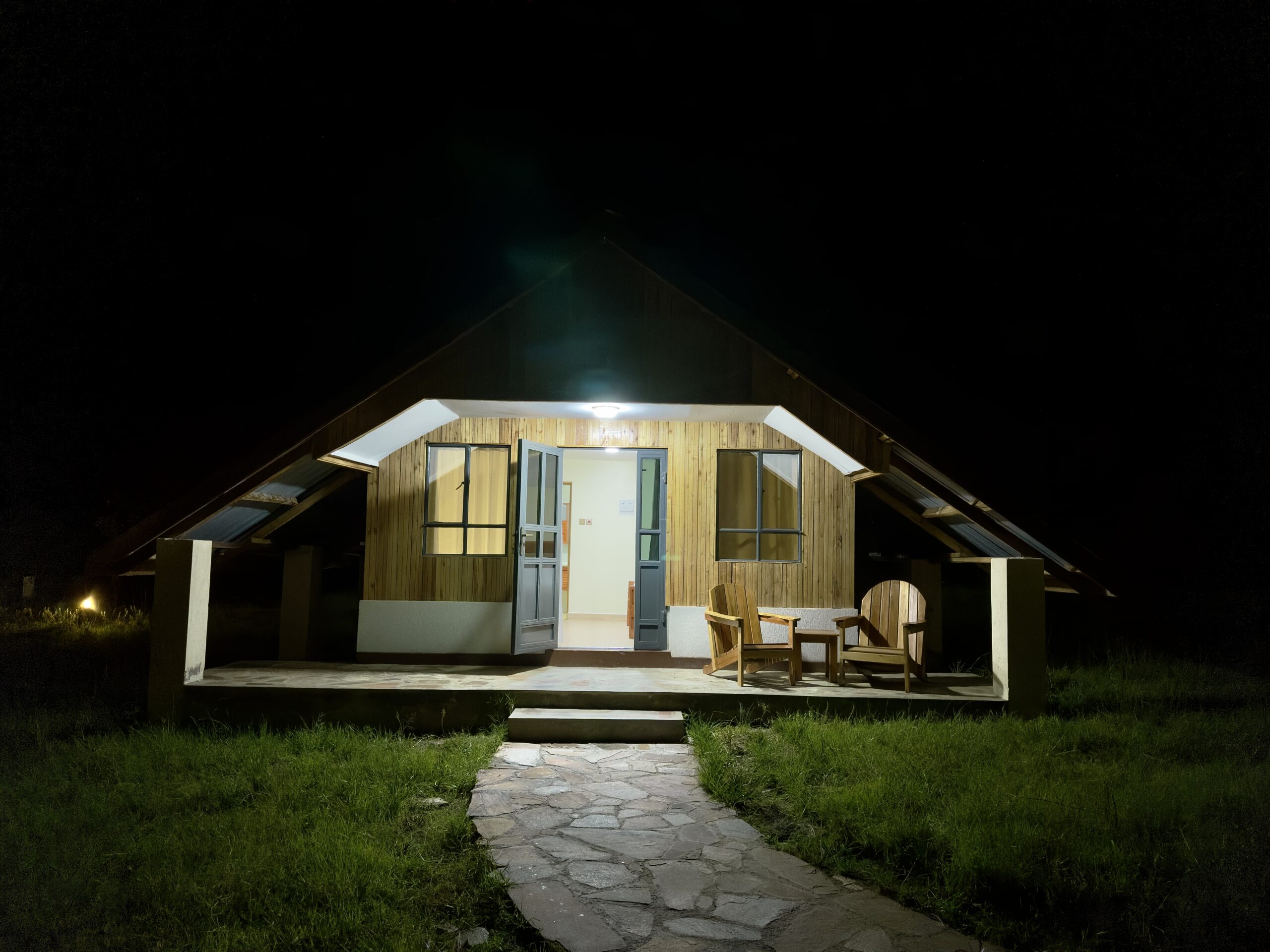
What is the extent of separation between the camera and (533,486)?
818 centimetres

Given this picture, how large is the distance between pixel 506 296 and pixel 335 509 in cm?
409

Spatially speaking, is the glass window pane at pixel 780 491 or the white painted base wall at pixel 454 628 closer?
the white painted base wall at pixel 454 628

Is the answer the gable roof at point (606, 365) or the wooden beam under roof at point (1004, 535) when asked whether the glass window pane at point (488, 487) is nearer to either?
the gable roof at point (606, 365)

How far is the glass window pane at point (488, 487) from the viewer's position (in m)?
8.60

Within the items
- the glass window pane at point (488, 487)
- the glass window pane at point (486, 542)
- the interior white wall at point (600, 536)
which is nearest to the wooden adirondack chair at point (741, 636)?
the glass window pane at point (486, 542)

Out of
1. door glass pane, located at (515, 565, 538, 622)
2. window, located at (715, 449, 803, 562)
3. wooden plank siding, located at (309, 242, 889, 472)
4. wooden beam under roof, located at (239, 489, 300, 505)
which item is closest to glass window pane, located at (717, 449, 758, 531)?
window, located at (715, 449, 803, 562)

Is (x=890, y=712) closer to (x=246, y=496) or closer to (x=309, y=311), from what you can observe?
(x=246, y=496)

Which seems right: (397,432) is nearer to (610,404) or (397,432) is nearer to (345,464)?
(345,464)

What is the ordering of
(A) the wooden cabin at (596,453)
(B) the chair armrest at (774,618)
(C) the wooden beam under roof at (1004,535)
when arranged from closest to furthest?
(C) the wooden beam under roof at (1004,535)
(A) the wooden cabin at (596,453)
(B) the chair armrest at (774,618)

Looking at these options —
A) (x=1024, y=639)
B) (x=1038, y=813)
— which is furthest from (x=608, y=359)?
(x=1038, y=813)

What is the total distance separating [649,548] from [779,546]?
4.73ft

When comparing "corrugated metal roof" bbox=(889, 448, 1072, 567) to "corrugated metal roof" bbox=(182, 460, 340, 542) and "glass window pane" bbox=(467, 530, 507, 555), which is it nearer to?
"glass window pane" bbox=(467, 530, 507, 555)

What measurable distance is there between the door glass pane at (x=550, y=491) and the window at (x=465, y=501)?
19.8 inches

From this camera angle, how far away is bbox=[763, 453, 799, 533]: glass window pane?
339 inches
